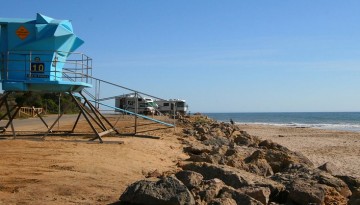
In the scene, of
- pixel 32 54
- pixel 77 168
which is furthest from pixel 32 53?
pixel 77 168

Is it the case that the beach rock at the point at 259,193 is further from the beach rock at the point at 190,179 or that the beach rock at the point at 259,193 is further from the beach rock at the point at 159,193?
the beach rock at the point at 159,193

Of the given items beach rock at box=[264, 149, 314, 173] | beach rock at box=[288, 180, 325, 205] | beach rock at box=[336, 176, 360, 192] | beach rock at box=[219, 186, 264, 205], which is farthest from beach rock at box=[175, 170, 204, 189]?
beach rock at box=[264, 149, 314, 173]

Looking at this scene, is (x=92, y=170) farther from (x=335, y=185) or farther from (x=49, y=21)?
(x=49, y=21)

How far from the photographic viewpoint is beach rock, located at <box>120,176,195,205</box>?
7258 mm

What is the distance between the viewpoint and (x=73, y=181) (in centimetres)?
933

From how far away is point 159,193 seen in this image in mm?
7340

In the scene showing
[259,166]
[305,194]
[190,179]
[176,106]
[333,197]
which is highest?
[176,106]

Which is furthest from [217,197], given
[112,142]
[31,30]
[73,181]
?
[31,30]

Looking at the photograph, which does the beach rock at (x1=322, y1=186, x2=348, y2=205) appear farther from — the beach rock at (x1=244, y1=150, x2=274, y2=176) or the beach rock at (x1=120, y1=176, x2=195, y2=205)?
the beach rock at (x1=120, y1=176, x2=195, y2=205)

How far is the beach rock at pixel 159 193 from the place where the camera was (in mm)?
7258

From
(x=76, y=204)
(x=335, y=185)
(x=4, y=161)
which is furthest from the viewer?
(x=4, y=161)

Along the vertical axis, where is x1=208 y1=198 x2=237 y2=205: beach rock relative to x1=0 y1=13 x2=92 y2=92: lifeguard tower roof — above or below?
below

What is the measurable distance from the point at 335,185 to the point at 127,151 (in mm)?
6409

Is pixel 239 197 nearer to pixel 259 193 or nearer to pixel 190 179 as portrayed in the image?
pixel 259 193
